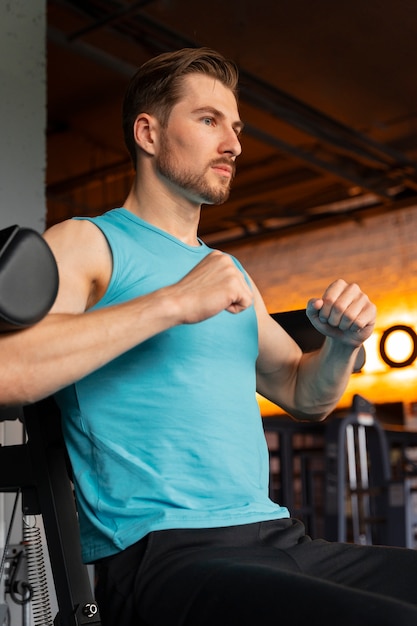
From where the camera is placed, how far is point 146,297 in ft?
3.27

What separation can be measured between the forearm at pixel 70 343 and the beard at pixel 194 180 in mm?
331

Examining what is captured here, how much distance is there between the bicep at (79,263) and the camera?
1.09 metres

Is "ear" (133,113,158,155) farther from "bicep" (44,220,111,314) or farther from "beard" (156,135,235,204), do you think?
"bicep" (44,220,111,314)

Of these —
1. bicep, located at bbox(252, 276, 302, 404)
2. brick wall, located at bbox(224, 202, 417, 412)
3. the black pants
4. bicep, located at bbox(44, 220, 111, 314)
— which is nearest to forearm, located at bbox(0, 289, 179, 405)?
bicep, located at bbox(44, 220, 111, 314)

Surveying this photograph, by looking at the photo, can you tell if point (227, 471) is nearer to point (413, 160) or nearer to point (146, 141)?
point (146, 141)

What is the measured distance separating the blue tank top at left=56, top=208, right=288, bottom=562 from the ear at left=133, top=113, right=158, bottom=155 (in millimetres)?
180

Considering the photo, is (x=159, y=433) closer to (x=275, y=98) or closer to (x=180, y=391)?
(x=180, y=391)

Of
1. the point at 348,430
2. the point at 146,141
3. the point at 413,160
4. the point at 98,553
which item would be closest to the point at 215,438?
Result: the point at 98,553

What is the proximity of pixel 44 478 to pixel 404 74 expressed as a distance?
470 centimetres

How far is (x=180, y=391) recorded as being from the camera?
1125 mm

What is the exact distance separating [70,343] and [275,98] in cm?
468

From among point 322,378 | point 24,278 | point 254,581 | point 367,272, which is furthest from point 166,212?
point 367,272

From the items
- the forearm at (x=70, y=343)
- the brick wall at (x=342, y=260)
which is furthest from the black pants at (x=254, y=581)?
the brick wall at (x=342, y=260)

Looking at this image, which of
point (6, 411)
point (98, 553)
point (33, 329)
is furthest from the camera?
point (6, 411)
